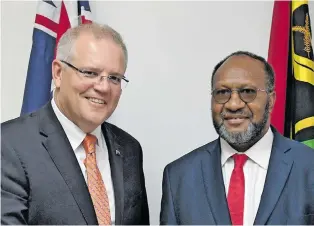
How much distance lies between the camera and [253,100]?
1739 mm

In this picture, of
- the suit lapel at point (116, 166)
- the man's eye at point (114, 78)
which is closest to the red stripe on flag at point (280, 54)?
the suit lapel at point (116, 166)

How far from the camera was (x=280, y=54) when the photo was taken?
247 cm

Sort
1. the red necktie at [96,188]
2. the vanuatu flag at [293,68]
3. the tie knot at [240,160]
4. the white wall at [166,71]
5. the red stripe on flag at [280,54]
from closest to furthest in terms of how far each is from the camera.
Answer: the red necktie at [96,188], the tie knot at [240,160], the vanuatu flag at [293,68], the red stripe on flag at [280,54], the white wall at [166,71]

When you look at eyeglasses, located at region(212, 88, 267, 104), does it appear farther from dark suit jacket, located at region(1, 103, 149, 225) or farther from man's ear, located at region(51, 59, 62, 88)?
man's ear, located at region(51, 59, 62, 88)

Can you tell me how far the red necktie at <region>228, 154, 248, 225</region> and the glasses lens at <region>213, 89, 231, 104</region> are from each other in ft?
0.81

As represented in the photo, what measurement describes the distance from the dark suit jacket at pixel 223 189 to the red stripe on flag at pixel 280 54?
0.68m

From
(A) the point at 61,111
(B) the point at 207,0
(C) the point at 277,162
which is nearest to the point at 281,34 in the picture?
(B) the point at 207,0

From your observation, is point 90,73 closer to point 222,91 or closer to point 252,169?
point 222,91

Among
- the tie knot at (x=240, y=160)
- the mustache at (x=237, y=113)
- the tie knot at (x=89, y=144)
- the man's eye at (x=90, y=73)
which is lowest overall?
the tie knot at (x=240, y=160)

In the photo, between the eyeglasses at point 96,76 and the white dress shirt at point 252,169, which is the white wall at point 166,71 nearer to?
the white dress shirt at point 252,169

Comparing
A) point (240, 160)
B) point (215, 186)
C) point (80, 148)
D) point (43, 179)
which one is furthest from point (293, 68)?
point (43, 179)

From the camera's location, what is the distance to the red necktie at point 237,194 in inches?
63.6

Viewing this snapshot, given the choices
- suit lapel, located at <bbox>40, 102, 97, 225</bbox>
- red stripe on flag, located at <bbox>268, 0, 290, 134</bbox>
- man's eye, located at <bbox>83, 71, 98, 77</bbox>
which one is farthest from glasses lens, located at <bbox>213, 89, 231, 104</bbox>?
red stripe on flag, located at <bbox>268, 0, 290, 134</bbox>

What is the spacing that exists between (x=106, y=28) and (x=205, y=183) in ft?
2.33
